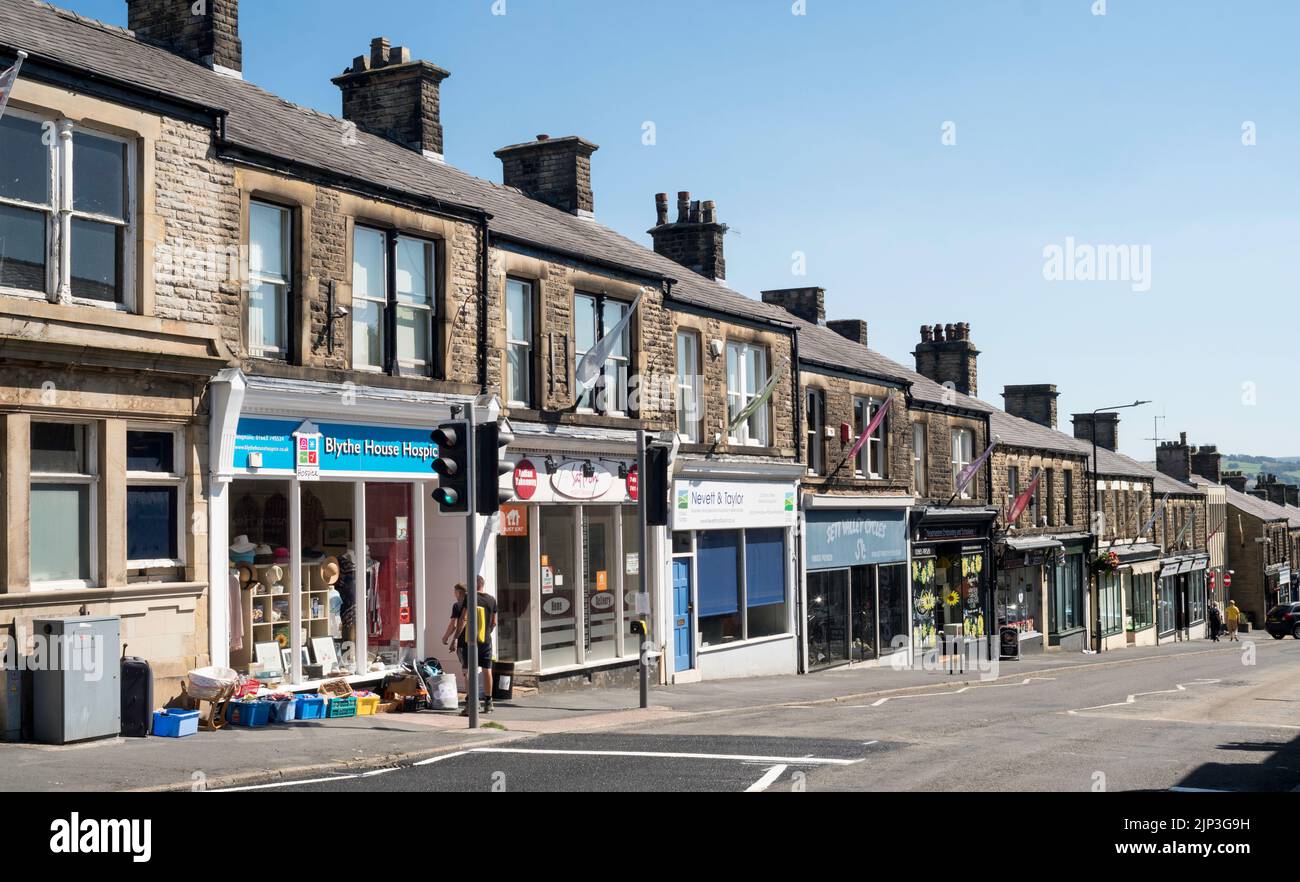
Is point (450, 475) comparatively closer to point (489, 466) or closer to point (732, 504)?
point (489, 466)

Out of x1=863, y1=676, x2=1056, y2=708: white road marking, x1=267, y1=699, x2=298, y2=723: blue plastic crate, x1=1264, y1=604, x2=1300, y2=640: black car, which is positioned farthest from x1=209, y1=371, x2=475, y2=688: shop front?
x1=1264, y1=604, x2=1300, y2=640: black car

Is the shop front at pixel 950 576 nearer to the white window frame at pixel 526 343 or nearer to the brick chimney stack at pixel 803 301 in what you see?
the brick chimney stack at pixel 803 301

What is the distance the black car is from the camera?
215ft

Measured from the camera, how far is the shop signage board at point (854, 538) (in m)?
30.1

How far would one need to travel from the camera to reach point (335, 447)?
17.3 meters

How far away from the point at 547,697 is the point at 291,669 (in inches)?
185

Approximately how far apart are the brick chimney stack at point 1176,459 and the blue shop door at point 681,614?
2164 inches

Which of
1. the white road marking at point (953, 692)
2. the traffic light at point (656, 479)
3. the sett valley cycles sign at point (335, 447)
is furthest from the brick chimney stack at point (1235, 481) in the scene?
the sett valley cycles sign at point (335, 447)

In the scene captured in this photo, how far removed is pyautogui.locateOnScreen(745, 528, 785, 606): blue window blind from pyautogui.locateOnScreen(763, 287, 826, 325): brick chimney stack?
514 inches

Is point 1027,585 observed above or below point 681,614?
below

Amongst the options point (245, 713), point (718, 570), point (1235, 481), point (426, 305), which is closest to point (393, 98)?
point (426, 305)

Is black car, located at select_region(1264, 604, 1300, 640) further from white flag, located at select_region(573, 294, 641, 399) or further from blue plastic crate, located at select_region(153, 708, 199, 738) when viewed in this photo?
blue plastic crate, located at select_region(153, 708, 199, 738)

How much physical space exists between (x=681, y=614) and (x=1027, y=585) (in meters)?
23.9
